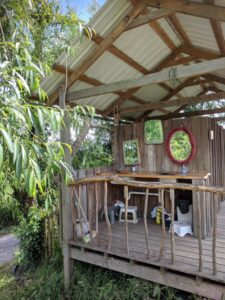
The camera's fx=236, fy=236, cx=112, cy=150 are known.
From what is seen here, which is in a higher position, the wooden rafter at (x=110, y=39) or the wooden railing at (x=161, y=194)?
the wooden rafter at (x=110, y=39)

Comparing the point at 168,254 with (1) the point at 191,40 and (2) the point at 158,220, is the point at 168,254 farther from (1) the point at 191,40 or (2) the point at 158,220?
(1) the point at 191,40

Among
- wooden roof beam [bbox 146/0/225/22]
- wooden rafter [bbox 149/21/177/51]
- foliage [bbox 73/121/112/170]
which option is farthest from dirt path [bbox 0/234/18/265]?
wooden roof beam [bbox 146/0/225/22]

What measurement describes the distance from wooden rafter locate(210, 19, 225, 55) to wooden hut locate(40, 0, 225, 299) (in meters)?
0.02

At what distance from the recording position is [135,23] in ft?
10.5

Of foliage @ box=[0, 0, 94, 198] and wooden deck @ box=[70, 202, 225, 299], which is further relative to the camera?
wooden deck @ box=[70, 202, 225, 299]

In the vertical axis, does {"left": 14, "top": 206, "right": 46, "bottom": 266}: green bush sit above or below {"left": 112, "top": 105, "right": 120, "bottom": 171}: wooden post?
below

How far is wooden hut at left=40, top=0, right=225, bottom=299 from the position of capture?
284 cm

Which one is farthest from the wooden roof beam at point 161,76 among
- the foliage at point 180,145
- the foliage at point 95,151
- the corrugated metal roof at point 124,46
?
the foliage at point 95,151

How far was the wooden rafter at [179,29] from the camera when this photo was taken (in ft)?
12.1

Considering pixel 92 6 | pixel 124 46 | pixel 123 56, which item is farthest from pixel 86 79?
pixel 92 6

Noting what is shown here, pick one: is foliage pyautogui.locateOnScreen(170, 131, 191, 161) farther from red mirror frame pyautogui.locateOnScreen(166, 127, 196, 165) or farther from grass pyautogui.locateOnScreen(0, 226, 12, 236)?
grass pyautogui.locateOnScreen(0, 226, 12, 236)

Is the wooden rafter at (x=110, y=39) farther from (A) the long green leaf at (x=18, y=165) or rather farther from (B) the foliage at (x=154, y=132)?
(A) the long green leaf at (x=18, y=165)

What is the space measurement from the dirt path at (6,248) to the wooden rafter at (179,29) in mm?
5986

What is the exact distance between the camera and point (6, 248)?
20.9 ft
